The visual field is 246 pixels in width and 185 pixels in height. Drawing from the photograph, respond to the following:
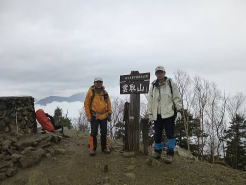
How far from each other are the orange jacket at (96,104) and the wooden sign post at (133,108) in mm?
636

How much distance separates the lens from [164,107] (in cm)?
707

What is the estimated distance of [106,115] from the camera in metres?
8.10

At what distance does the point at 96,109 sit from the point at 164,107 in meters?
1.99

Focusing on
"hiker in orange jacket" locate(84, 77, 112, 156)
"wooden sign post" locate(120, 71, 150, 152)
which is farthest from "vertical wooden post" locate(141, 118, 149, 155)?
"hiker in orange jacket" locate(84, 77, 112, 156)

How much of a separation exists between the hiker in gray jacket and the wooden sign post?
1.93 ft

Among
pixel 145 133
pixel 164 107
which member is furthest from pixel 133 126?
pixel 164 107

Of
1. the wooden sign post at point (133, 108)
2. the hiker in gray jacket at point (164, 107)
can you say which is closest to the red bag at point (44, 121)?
the wooden sign post at point (133, 108)

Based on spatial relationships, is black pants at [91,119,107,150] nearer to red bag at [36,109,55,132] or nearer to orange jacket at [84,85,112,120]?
orange jacket at [84,85,112,120]

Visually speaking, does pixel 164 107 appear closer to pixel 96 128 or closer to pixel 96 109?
pixel 96 109

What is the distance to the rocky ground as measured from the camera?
634 centimetres

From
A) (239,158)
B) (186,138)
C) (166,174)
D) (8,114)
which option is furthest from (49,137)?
(239,158)

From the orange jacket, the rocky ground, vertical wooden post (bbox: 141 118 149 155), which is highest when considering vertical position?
the orange jacket

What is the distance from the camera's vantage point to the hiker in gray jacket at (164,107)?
702 centimetres

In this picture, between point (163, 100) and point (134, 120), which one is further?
point (134, 120)
